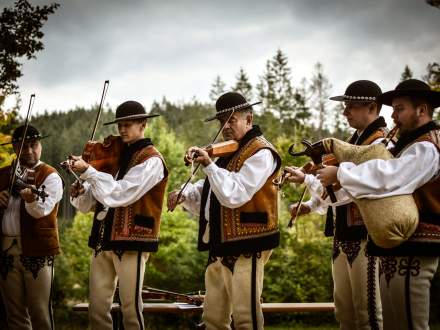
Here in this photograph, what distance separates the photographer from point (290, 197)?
641 inches

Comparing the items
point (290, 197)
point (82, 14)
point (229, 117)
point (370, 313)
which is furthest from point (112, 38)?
point (370, 313)

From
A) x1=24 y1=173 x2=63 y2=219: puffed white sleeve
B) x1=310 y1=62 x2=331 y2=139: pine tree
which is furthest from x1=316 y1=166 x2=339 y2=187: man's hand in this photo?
x1=310 y1=62 x2=331 y2=139: pine tree

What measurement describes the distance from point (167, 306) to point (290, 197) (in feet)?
34.3

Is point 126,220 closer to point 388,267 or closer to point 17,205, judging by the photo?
point 17,205

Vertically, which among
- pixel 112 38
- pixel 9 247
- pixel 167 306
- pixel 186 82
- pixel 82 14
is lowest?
pixel 167 306

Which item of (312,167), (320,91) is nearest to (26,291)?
(312,167)

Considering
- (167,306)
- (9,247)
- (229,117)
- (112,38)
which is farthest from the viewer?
(112,38)

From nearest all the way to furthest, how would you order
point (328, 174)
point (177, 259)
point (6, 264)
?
1. point (328, 174)
2. point (6, 264)
3. point (177, 259)

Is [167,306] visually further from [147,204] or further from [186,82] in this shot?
[186,82]

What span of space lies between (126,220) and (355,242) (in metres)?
1.88

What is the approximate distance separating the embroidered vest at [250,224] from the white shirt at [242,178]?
0.09m

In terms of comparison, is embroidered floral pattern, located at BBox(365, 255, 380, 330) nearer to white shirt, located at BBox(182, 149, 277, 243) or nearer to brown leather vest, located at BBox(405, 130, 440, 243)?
brown leather vest, located at BBox(405, 130, 440, 243)

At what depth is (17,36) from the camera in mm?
7129

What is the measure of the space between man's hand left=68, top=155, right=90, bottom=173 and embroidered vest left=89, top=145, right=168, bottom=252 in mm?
485
